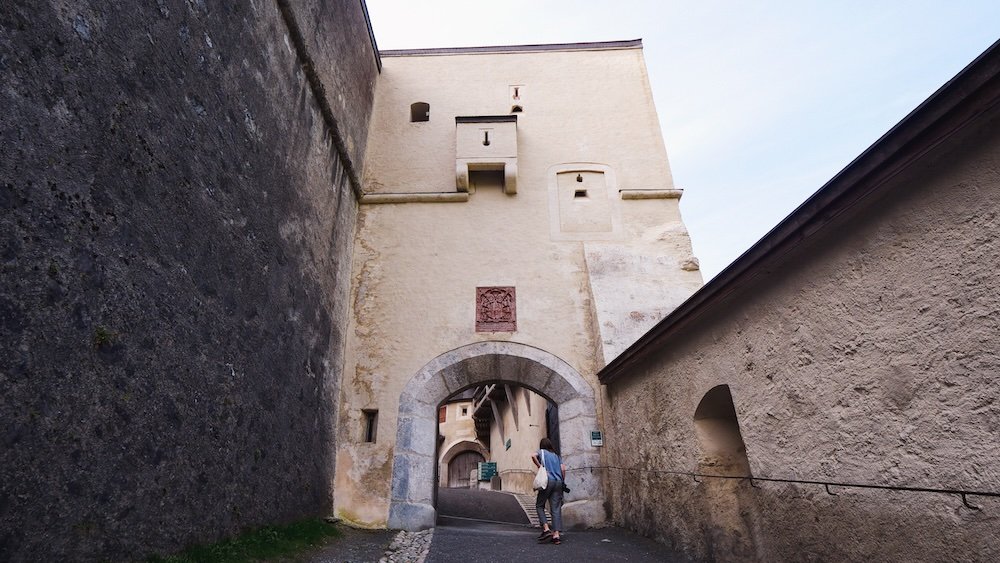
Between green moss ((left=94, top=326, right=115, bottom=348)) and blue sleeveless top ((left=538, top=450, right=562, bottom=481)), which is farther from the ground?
green moss ((left=94, top=326, right=115, bottom=348))

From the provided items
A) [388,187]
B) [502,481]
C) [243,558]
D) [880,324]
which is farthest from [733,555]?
[502,481]

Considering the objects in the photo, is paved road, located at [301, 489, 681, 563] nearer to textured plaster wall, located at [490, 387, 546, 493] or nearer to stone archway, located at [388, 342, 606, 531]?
stone archway, located at [388, 342, 606, 531]

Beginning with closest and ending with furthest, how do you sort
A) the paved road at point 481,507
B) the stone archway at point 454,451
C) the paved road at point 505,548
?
1. the paved road at point 505,548
2. the paved road at point 481,507
3. the stone archway at point 454,451

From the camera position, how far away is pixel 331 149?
6.54 metres

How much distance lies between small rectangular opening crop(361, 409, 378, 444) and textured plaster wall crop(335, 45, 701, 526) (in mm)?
84

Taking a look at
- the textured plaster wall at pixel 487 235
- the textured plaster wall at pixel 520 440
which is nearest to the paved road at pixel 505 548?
the textured plaster wall at pixel 487 235

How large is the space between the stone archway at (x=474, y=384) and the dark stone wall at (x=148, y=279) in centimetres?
124

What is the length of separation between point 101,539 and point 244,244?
7.22 ft

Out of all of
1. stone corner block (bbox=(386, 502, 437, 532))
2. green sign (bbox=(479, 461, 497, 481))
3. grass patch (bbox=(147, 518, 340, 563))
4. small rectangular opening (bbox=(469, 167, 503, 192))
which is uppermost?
small rectangular opening (bbox=(469, 167, 503, 192))

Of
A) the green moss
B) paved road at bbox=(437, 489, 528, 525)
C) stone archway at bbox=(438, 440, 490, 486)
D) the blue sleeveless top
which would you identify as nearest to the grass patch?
the green moss

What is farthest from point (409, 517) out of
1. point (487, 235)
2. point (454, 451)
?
point (454, 451)

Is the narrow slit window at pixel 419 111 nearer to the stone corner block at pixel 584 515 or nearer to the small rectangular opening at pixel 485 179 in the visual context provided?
the small rectangular opening at pixel 485 179

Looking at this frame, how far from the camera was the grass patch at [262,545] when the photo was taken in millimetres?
→ 3082

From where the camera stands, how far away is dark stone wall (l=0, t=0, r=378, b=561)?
7.06 ft
